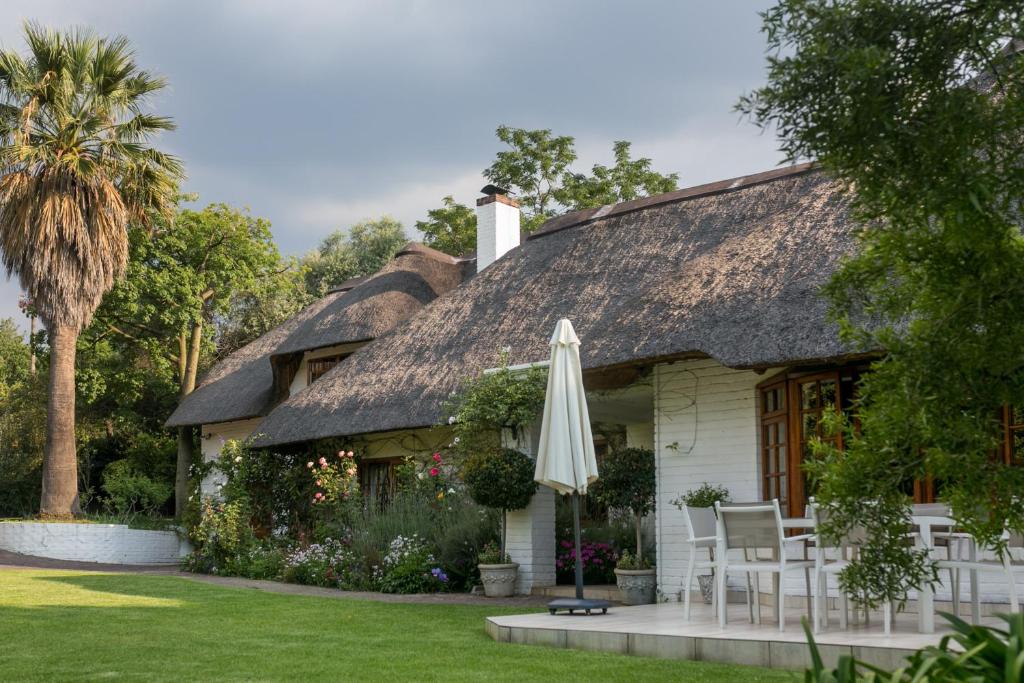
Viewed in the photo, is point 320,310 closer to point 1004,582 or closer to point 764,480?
point 764,480

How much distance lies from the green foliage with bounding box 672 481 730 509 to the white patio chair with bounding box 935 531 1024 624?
8.29 ft

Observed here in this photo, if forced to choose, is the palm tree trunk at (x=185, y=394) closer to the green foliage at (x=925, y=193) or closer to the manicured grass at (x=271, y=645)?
the manicured grass at (x=271, y=645)

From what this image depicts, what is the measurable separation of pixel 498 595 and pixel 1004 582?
544cm

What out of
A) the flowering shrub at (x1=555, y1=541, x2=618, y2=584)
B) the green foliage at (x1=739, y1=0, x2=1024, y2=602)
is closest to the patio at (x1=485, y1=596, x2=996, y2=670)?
the green foliage at (x1=739, y1=0, x2=1024, y2=602)

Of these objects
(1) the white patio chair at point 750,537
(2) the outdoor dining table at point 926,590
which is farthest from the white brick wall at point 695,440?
(2) the outdoor dining table at point 926,590

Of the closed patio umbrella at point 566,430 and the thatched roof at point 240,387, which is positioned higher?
the thatched roof at point 240,387

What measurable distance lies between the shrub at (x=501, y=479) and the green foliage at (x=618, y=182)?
20147 mm

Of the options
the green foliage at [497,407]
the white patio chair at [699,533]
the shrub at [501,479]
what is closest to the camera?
the white patio chair at [699,533]

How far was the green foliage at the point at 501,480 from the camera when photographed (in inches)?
455

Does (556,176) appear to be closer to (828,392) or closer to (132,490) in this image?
(132,490)

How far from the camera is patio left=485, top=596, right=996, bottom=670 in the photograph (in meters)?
6.14

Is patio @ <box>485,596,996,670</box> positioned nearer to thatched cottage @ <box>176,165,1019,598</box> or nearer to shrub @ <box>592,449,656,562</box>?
thatched cottage @ <box>176,165,1019,598</box>

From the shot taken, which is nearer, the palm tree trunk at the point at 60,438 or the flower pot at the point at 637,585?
the flower pot at the point at 637,585

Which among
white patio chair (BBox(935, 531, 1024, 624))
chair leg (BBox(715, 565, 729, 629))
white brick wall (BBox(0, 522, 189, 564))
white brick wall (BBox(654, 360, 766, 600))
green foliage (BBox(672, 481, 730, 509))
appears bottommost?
white brick wall (BBox(0, 522, 189, 564))
